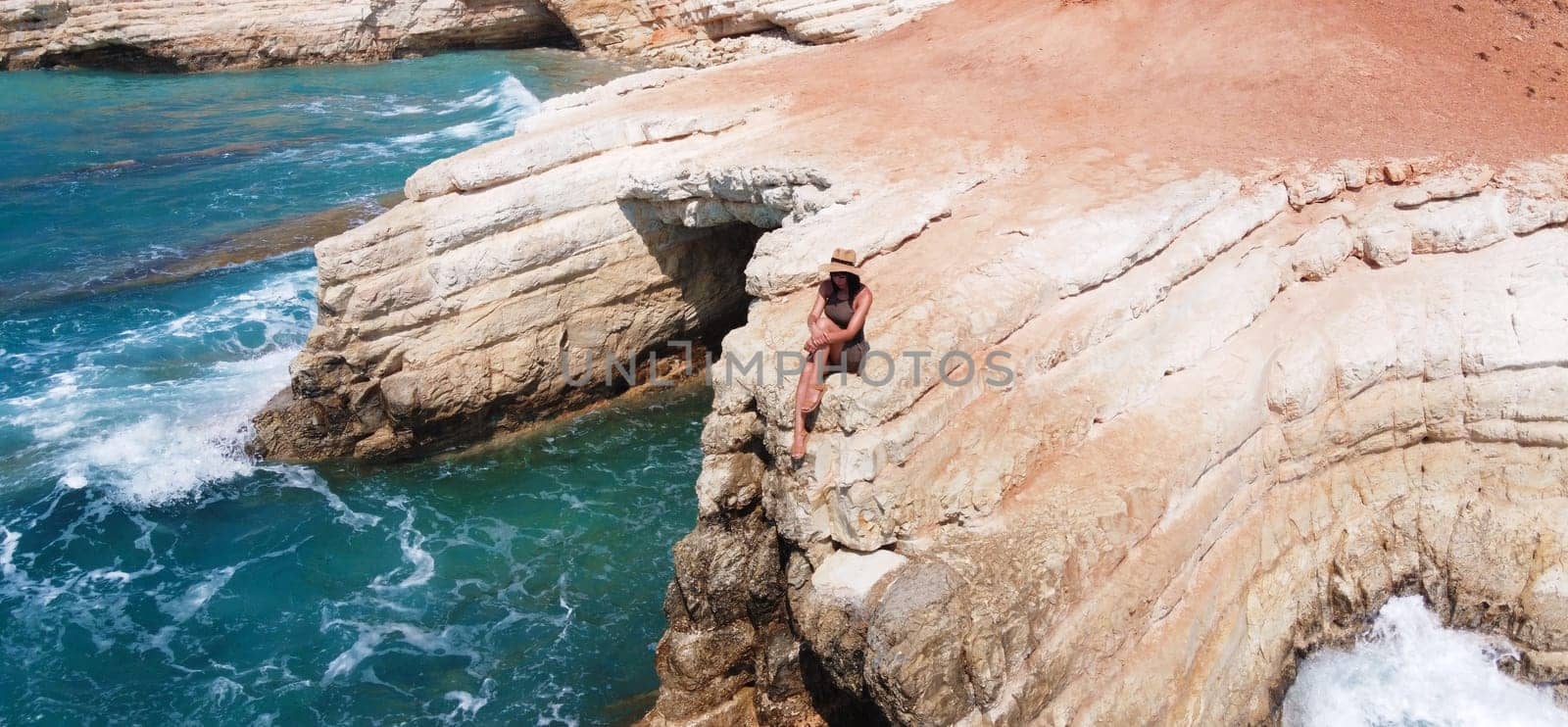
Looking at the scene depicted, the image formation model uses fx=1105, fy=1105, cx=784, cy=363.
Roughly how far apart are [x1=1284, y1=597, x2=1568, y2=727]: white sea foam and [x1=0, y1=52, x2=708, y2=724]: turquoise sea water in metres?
6.23

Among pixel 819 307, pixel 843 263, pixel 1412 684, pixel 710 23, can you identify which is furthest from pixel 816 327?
pixel 710 23

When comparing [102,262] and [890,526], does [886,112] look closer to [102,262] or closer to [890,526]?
[890,526]

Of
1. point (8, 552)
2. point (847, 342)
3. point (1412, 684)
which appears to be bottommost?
point (1412, 684)

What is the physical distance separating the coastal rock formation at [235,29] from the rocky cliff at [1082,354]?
26.6 meters

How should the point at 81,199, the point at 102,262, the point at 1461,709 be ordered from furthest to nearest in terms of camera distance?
the point at 81,199
the point at 102,262
the point at 1461,709

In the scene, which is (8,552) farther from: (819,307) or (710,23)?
(710,23)

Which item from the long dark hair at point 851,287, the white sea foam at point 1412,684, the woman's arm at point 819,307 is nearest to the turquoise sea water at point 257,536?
A: the woman's arm at point 819,307

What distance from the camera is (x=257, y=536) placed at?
42.9ft

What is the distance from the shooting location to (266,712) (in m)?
10.5

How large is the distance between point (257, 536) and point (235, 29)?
98.7 ft

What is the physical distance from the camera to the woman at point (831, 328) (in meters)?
8.52

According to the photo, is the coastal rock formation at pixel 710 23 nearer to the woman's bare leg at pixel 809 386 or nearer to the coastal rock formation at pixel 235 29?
the coastal rock formation at pixel 235 29

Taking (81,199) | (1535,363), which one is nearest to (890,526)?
(1535,363)

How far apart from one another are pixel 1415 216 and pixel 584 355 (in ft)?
32.0
